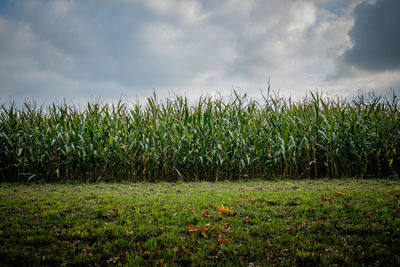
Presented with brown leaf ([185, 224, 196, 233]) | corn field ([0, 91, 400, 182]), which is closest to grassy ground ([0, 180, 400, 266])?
brown leaf ([185, 224, 196, 233])

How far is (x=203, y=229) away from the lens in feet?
8.74

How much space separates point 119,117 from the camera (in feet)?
22.2

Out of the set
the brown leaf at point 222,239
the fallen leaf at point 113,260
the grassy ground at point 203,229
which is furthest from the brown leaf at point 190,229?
the fallen leaf at point 113,260

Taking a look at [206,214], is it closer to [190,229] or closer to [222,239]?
[190,229]

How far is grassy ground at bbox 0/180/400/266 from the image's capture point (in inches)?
84.8

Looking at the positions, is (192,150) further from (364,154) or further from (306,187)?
(364,154)

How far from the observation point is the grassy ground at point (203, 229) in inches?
84.8

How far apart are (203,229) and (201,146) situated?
3597 mm

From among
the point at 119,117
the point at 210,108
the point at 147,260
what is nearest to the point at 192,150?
the point at 210,108

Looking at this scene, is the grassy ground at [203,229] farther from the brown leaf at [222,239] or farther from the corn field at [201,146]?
the corn field at [201,146]

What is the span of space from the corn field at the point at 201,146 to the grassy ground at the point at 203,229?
1.94 meters

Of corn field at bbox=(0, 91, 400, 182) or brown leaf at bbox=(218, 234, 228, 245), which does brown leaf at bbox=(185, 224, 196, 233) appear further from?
corn field at bbox=(0, 91, 400, 182)

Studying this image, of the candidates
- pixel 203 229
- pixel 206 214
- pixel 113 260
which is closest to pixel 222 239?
pixel 203 229

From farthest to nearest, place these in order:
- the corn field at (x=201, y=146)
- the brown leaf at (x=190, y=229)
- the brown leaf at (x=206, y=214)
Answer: the corn field at (x=201, y=146) → the brown leaf at (x=206, y=214) → the brown leaf at (x=190, y=229)
